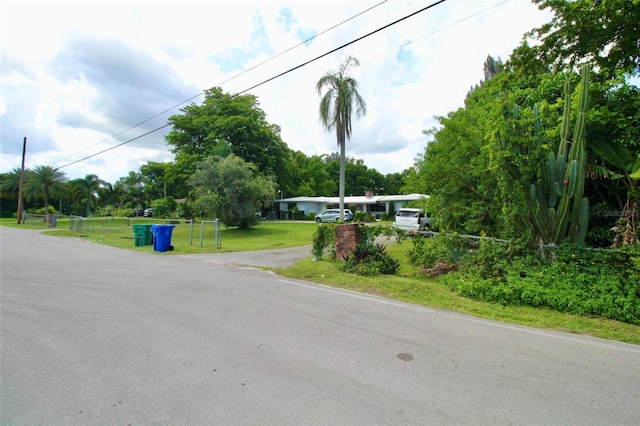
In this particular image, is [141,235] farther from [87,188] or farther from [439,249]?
[87,188]

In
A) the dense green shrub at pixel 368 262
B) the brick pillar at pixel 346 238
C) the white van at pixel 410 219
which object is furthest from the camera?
the white van at pixel 410 219

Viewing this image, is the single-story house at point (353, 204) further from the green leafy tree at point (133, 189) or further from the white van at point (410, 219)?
the green leafy tree at point (133, 189)

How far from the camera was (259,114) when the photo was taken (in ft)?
140

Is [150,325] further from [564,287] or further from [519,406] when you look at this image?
[564,287]

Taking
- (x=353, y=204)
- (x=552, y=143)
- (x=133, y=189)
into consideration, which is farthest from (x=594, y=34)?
(x=133, y=189)

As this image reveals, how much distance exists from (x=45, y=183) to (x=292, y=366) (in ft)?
168

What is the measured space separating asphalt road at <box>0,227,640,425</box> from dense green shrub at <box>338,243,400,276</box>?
211 cm

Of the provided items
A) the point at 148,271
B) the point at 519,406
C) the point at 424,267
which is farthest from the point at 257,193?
the point at 519,406

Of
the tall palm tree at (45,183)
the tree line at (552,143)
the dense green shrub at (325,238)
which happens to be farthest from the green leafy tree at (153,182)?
the tree line at (552,143)

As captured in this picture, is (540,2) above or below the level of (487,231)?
above

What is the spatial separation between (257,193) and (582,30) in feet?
61.8

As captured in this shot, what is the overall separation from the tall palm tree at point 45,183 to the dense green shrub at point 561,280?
50334 millimetres

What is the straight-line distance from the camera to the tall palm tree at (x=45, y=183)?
41406 millimetres

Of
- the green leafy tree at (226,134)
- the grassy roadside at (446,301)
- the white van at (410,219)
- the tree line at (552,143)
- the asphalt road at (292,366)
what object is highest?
the green leafy tree at (226,134)
